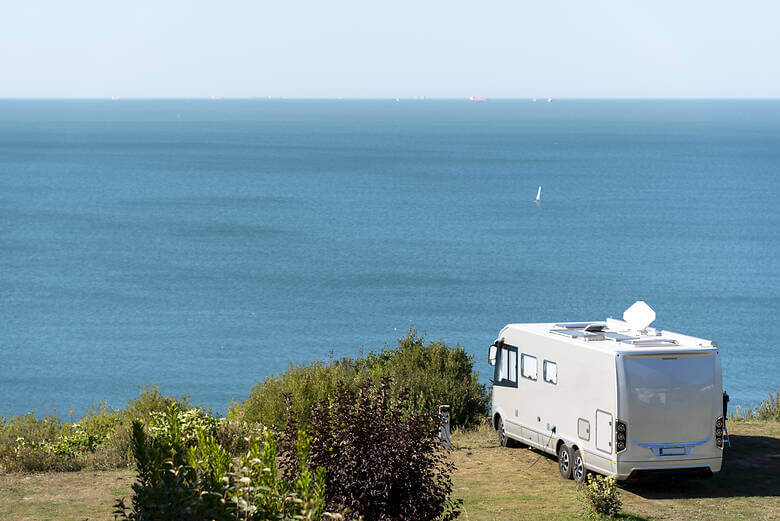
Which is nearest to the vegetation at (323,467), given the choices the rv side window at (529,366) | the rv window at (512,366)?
the rv side window at (529,366)

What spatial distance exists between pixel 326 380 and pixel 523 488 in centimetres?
550

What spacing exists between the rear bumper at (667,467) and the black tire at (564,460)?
138cm

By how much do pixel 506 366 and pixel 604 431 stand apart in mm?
3242

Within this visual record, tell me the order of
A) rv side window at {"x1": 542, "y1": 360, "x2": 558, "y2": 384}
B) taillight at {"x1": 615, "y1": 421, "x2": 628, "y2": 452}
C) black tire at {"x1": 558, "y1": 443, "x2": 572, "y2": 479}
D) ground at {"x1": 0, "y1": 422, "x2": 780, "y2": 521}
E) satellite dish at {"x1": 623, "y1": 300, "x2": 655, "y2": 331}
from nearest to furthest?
ground at {"x1": 0, "y1": 422, "x2": 780, "y2": 521}, taillight at {"x1": 615, "y1": 421, "x2": 628, "y2": 452}, satellite dish at {"x1": 623, "y1": 300, "x2": 655, "y2": 331}, black tire at {"x1": 558, "y1": 443, "x2": 572, "y2": 479}, rv side window at {"x1": 542, "y1": 360, "x2": 558, "y2": 384}

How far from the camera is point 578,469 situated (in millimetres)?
14367

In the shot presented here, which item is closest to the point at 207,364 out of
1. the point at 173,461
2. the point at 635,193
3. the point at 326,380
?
the point at 326,380

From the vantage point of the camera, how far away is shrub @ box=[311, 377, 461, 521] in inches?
370

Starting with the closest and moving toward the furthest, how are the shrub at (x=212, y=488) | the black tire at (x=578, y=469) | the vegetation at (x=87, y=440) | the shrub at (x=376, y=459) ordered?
the shrub at (x=212, y=488), the shrub at (x=376, y=459), the black tire at (x=578, y=469), the vegetation at (x=87, y=440)

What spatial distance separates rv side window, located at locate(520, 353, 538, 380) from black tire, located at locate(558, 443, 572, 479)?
1289 millimetres

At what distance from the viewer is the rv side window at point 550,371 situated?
48.8 feet

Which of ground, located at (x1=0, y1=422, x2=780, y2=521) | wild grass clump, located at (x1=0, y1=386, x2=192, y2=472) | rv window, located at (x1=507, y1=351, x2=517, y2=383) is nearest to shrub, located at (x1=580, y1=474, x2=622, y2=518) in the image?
ground, located at (x1=0, y1=422, x2=780, y2=521)

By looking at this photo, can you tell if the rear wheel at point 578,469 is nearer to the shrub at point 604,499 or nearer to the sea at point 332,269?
→ the shrub at point 604,499

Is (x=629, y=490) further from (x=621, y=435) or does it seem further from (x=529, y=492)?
(x=529, y=492)

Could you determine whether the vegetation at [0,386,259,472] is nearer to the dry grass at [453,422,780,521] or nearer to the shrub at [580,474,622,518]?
the dry grass at [453,422,780,521]
